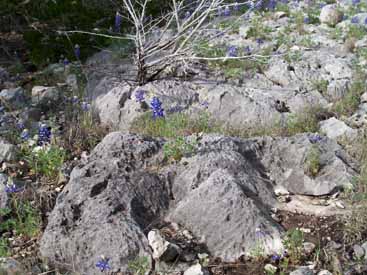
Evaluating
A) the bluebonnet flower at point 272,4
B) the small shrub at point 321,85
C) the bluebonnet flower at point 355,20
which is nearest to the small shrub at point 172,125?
the small shrub at point 321,85

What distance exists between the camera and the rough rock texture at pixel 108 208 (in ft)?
10.7

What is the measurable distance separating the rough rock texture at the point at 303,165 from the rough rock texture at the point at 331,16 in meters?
3.15

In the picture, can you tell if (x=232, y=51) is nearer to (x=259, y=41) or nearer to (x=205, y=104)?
(x=259, y=41)

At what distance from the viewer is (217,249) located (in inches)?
132

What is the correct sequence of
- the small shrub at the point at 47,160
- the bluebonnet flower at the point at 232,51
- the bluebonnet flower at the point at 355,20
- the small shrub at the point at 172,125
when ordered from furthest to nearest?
the bluebonnet flower at the point at 355,20
the bluebonnet flower at the point at 232,51
the small shrub at the point at 172,125
the small shrub at the point at 47,160

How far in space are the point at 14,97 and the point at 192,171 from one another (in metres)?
2.47

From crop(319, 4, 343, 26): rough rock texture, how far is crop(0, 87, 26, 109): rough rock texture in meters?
3.64

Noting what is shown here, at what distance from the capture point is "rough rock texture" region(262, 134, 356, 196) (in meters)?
3.89

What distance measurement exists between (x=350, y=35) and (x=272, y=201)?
3391mm

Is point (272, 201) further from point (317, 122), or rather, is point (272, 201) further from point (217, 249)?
point (317, 122)

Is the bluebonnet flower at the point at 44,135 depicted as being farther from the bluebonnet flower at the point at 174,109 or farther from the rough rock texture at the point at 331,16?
the rough rock texture at the point at 331,16

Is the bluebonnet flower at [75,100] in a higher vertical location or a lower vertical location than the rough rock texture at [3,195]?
lower

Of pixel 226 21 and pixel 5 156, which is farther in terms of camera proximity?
pixel 226 21

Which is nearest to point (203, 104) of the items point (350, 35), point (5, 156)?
point (5, 156)
